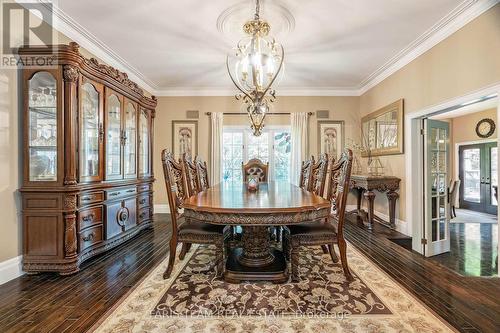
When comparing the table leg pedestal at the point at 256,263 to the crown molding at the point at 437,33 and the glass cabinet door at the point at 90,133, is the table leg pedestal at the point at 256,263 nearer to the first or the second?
the glass cabinet door at the point at 90,133

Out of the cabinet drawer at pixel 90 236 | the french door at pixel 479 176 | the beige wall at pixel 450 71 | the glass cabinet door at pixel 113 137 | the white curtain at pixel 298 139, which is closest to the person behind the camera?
the beige wall at pixel 450 71

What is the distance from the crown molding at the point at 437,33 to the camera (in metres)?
2.51

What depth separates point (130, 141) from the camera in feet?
12.1

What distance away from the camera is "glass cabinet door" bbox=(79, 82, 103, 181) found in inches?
106

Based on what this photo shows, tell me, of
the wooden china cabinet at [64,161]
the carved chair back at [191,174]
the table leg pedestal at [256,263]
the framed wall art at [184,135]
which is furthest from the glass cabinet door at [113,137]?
the framed wall art at [184,135]

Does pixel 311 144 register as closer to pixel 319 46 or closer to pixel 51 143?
pixel 319 46

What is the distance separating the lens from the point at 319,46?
11.5ft

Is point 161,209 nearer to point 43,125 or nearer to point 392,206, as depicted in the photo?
point 43,125

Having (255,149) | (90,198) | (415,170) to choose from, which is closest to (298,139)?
(255,149)

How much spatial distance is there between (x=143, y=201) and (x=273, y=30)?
3.11 m

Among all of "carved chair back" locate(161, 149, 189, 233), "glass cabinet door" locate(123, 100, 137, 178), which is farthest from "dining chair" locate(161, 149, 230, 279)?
"glass cabinet door" locate(123, 100, 137, 178)

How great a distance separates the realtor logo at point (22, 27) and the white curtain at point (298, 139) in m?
4.15

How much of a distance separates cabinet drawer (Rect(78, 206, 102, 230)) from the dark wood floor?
43 cm

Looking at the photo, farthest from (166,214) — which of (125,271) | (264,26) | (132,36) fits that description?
(264,26)
